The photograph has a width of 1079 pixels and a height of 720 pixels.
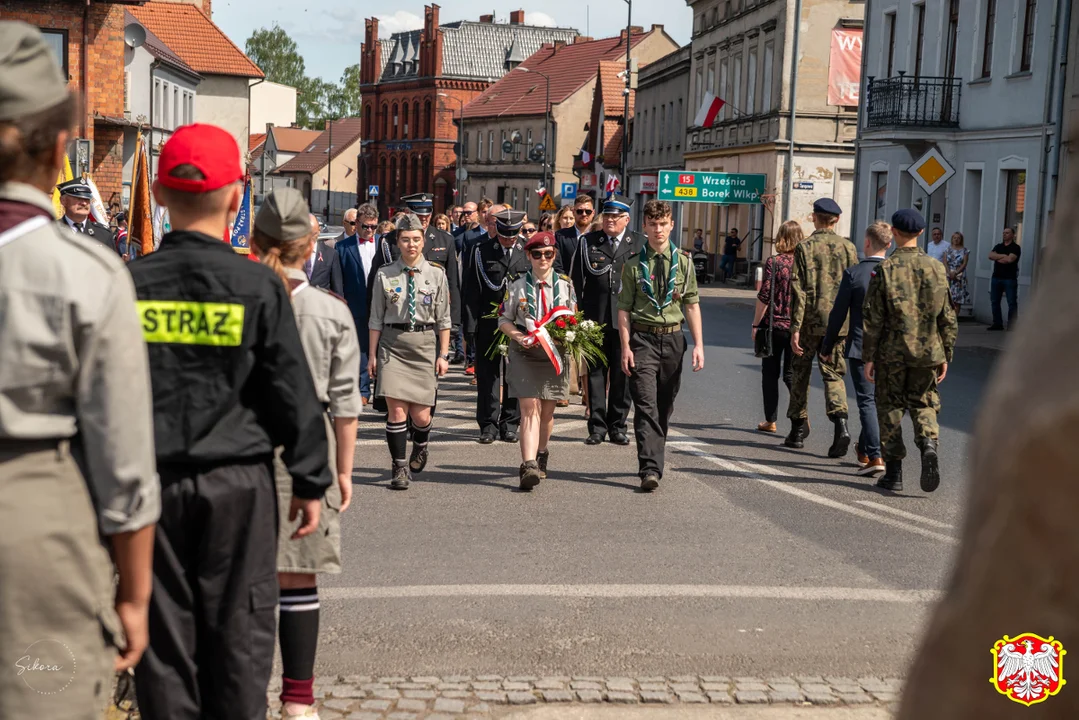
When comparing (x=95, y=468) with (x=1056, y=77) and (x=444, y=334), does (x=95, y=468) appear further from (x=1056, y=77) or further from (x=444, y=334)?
(x=1056, y=77)

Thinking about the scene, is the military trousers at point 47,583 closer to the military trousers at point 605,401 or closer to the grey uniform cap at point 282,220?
the grey uniform cap at point 282,220

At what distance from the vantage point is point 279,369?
3791mm

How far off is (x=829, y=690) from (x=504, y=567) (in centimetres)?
254

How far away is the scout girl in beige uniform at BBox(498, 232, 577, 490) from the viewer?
34.4ft

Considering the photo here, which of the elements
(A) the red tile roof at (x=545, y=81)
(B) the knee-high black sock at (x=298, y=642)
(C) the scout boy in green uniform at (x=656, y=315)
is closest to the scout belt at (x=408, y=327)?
(C) the scout boy in green uniform at (x=656, y=315)

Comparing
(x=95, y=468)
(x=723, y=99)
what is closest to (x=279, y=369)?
(x=95, y=468)

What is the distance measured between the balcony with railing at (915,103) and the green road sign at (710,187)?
5578mm

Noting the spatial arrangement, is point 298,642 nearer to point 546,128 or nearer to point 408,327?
point 408,327

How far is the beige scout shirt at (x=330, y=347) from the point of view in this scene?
5.16 meters

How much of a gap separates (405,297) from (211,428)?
23.0 ft

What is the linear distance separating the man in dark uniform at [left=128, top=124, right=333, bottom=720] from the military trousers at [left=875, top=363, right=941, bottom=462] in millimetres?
7141

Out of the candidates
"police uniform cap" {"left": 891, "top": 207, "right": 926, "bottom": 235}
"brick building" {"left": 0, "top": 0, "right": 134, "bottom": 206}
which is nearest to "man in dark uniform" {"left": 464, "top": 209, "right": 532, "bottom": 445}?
"police uniform cap" {"left": 891, "top": 207, "right": 926, "bottom": 235}

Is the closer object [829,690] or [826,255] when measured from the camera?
[829,690]

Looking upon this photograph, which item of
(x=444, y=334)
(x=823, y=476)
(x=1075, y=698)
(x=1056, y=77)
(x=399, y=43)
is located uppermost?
(x=399, y=43)
